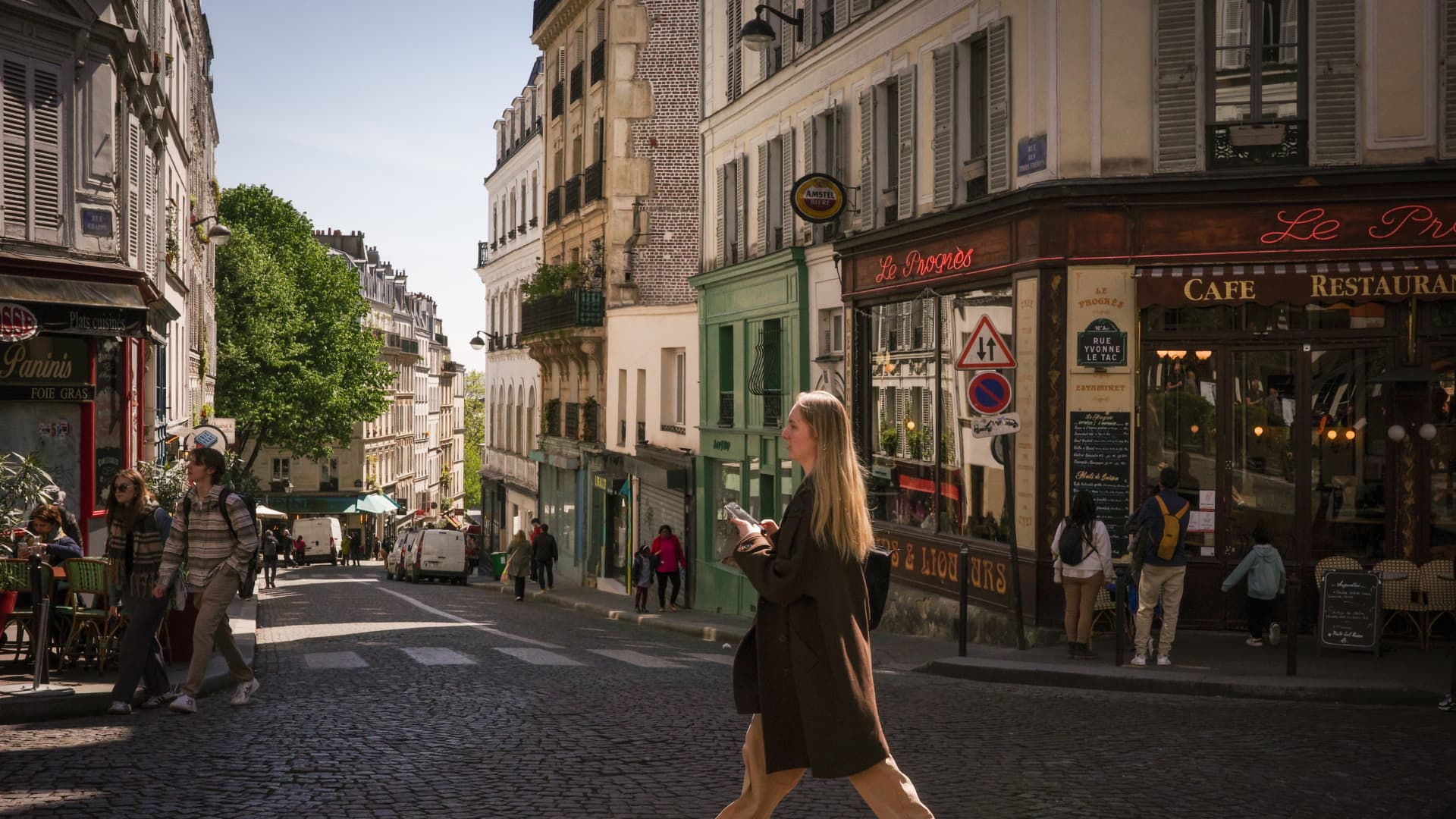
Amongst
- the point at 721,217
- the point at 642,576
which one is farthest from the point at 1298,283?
the point at 642,576

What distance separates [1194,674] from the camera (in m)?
13.2

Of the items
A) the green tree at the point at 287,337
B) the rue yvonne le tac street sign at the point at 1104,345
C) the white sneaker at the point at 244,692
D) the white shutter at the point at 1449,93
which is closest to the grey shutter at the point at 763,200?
the rue yvonne le tac street sign at the point at 1104,345

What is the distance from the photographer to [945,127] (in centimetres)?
1938

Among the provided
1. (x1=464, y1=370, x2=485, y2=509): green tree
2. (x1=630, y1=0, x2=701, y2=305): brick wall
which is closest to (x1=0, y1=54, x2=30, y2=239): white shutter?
(x1=630, y1=0, x2=701, y2=305): brick wall

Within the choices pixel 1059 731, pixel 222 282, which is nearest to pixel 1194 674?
pixel 1059 731

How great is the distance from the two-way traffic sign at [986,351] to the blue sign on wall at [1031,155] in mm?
2085

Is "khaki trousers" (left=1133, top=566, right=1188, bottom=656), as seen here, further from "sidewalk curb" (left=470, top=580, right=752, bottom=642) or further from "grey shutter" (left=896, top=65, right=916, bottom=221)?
"grey shutter" (left=896, top=65, right=916, bottom=221)

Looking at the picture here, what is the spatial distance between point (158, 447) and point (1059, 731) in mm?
22499

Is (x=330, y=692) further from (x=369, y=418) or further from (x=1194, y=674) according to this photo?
(x=369, y=418)

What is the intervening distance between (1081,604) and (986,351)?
106 inches

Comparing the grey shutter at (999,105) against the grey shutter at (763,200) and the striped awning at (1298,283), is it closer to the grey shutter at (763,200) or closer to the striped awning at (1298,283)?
the striped awning at (1298,283)

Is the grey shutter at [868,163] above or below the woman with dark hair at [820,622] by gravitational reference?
above

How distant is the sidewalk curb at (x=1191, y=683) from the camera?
1230 centimetres

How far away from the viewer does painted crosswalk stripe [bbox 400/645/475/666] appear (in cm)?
1478
